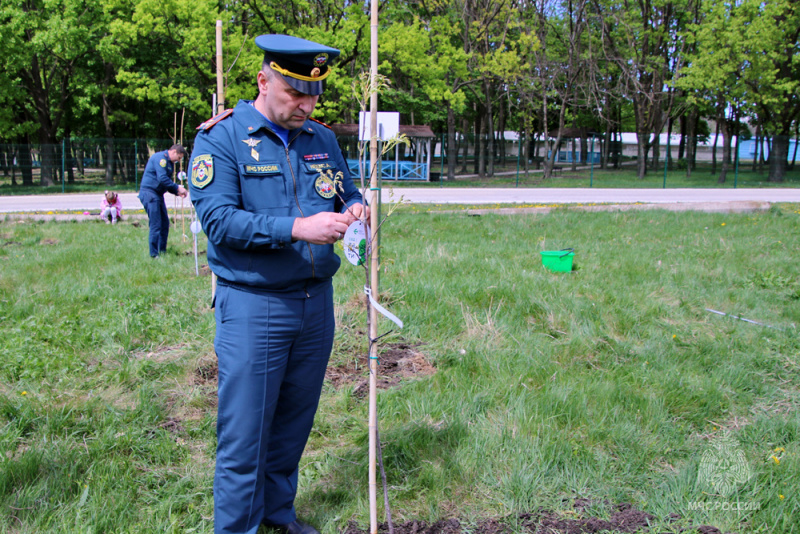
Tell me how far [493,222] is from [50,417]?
8818 mm

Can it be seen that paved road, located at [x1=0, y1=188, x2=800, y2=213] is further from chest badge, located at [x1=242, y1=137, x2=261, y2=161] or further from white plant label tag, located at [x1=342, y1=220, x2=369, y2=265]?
white plant label tag, located at [x1=342, y1=220, x2=369, y2=265]

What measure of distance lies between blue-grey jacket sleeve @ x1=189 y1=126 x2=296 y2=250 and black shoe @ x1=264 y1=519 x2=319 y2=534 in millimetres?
1280

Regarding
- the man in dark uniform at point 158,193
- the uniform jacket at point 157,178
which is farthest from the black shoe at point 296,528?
the uniform jacket at point 157,178

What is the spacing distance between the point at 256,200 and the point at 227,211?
17 cm

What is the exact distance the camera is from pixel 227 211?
7.21 ft

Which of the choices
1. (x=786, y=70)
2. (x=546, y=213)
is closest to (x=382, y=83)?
(x=546, y=213)

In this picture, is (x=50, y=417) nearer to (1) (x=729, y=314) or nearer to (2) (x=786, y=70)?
(1) (x=729, y=314)

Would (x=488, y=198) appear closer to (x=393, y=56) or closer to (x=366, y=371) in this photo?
(x=393, y=56)

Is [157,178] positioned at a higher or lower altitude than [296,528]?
higher

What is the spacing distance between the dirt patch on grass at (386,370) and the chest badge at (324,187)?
1958 mm

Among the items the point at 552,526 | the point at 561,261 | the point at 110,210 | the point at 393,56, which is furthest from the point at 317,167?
the point at 393,56

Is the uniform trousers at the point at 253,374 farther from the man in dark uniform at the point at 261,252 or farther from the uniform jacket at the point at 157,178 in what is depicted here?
the uniform jacket at the point at 157,178

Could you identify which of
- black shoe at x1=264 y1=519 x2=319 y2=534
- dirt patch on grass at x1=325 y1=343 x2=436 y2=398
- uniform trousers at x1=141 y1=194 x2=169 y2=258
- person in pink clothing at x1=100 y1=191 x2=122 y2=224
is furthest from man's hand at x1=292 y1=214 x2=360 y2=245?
person in pink clothing at x1=100 y1=191 x2=122 y2=224

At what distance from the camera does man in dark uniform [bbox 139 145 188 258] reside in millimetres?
8163
